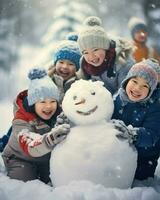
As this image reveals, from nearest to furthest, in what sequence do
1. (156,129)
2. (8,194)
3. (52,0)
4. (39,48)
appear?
(8,194) → (156,129) → (52,0) → (39,48)

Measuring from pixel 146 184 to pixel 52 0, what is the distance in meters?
0.75

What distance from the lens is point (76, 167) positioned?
1104 mm

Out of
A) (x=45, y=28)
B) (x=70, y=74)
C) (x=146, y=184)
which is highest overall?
(x=45, y=28)

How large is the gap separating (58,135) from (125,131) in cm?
16

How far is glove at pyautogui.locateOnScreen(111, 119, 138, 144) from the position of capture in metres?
1.14

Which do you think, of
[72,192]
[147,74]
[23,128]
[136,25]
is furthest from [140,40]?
[72,192]

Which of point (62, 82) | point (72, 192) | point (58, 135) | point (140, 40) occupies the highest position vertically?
point (140, 40)

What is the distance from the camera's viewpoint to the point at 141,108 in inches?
48.3

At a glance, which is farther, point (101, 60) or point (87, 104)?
point (101, 60)

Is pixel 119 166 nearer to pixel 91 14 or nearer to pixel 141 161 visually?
pixel 141 161

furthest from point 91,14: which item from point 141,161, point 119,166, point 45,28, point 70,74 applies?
point 119,166

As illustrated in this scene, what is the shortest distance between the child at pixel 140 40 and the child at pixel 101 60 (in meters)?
0.41

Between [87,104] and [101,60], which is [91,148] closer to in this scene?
[87,104]

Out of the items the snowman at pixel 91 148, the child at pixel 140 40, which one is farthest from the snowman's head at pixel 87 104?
the child at pixel 140 40
